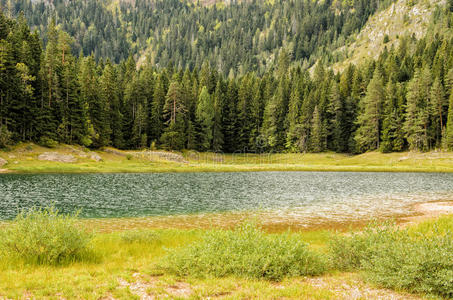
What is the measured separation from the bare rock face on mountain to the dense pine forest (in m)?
5.54

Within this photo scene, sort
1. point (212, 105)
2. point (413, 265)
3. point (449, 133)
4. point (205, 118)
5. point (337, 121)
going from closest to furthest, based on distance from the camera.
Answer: point (413, 265) → point (449, 133) → point (205, 118) → point (337, 121) → point (212, 105)

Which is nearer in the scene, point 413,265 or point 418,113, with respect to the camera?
point 413,265

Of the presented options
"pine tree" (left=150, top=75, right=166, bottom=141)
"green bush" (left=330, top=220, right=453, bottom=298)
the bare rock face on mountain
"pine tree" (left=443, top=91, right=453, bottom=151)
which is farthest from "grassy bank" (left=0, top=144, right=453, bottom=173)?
"green bush" (left=330, top=220, right=453, bottom=298)

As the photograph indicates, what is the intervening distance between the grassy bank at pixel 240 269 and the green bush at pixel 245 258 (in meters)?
0.03

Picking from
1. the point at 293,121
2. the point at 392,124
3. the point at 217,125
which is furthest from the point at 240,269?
the point at 293,121

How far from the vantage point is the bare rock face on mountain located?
61631mm

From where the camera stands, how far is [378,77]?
108625 mm

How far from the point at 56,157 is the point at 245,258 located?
64163 millimetres

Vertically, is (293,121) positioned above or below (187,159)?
above

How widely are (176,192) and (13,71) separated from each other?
53.5 metres

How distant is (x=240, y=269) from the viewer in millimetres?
10133

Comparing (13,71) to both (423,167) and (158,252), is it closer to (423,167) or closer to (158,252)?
(158,252)

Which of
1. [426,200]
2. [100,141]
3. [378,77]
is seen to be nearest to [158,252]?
[426,200]

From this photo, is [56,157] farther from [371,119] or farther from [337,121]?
[371,119]
